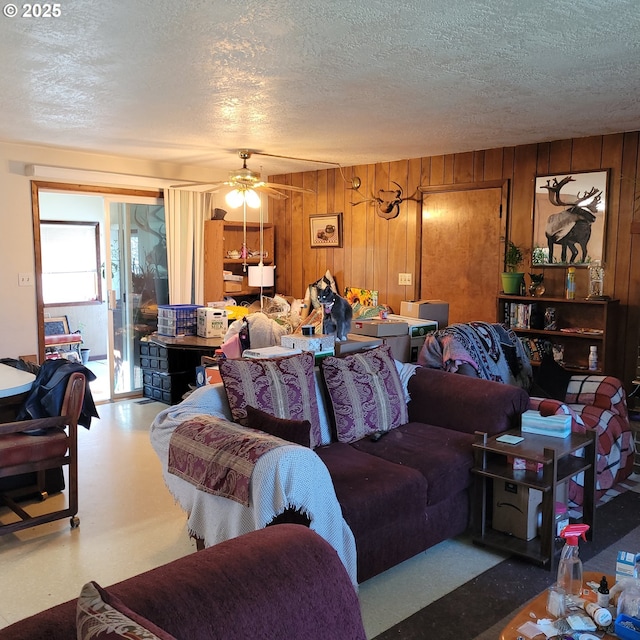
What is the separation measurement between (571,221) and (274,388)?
3047 mm

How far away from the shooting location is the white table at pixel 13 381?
3.09 meters

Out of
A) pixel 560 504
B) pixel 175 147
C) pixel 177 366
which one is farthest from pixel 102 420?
pixel 560 504

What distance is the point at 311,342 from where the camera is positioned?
137 inches

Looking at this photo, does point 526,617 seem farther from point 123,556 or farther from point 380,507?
point 123,556

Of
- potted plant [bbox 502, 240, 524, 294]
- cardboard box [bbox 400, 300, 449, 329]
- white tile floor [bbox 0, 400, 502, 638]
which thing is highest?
potted plant [bbox 502, 240, 524, 294]

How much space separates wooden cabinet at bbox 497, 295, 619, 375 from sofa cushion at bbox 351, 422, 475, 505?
1.82 metres

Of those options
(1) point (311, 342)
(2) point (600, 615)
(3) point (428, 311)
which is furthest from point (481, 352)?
(2) point (600, 615)

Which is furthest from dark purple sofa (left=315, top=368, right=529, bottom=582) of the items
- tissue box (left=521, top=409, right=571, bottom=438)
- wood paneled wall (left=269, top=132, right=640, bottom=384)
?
wood paneled wall (left=269, top=132, right=640, bottom=384)

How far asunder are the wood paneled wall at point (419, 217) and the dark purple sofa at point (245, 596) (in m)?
3.78

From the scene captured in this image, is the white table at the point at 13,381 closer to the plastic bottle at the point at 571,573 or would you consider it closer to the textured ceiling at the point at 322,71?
the textured ceiling at the point at 322,71

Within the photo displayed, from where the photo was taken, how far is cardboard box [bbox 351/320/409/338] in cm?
394

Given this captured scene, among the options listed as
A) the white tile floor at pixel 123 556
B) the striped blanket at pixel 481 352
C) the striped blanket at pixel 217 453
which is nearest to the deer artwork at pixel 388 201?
the striped blanket at pixel 481 352

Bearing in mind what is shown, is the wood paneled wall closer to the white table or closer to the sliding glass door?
the sliding glass door

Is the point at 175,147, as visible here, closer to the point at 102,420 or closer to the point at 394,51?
the point at 102,420
